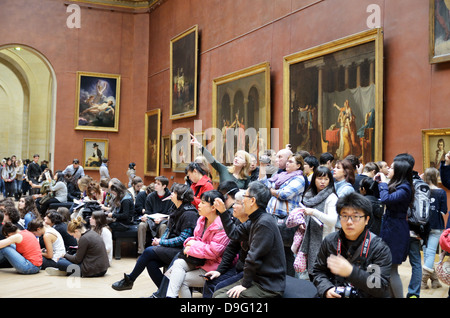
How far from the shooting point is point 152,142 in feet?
70.0

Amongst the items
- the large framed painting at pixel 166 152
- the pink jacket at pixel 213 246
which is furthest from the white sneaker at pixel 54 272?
the large framed painting at pixel 166 152

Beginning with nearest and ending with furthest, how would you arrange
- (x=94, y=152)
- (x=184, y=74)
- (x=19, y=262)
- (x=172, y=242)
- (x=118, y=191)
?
(x=172, y=242)
(x=19, y=262)
(x=118, y=191)
(x=184, y=74)
(x=94, y=152)

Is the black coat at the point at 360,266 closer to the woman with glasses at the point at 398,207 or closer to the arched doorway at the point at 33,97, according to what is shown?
the woman with glasses at the point at 398,207

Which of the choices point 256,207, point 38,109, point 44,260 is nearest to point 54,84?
point 38,109

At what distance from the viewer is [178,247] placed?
6133 millimetres

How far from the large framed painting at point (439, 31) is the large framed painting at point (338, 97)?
1083mm

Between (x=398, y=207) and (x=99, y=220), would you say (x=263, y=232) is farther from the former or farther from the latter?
(x=99, y=220)

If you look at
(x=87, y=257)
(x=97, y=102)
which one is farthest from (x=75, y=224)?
(x=97, y=102)

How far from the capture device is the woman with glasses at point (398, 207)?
5.26 m

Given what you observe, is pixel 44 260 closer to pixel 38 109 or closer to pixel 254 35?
pixel 254 35

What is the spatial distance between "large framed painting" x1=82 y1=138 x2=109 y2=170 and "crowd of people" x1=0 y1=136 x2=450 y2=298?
38.9ft

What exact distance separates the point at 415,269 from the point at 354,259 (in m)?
2.96

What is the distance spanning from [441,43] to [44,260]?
7.98 metres

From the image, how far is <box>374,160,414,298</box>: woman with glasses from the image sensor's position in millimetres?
5258
